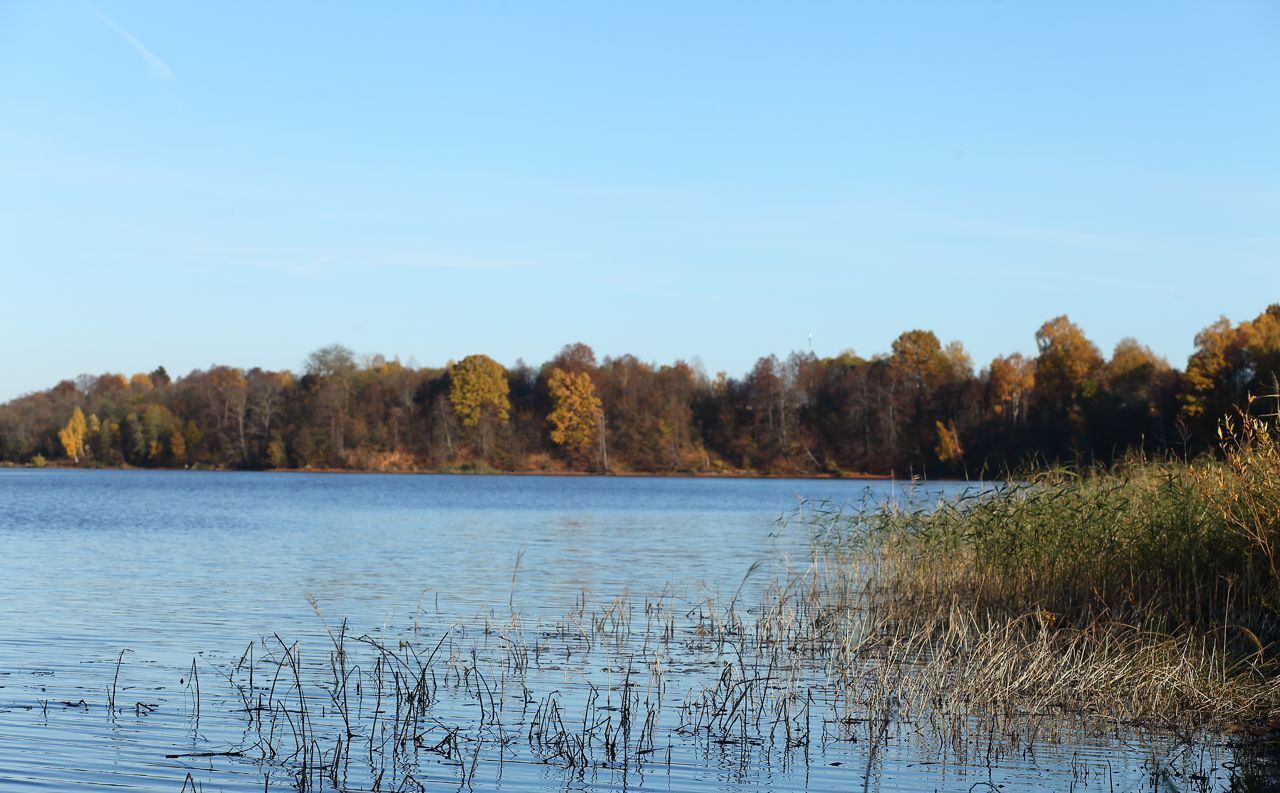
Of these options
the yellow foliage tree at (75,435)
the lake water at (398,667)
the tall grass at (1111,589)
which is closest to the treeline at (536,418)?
the yellow foliage tree at (75,435)

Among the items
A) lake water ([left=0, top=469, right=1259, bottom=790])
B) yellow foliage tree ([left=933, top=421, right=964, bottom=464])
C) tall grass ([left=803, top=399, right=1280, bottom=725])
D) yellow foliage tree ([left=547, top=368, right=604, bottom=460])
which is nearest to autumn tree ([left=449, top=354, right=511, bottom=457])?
yellow foliage tree ([left=547, top=368, right=604, bottom=460])

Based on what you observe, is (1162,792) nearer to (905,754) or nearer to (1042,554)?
(905,754)

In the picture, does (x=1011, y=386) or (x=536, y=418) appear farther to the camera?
(x=536, y=418)

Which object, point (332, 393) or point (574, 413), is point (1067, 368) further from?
point (332, 393)

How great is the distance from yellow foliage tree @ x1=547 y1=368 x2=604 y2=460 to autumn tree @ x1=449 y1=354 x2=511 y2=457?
184 inches

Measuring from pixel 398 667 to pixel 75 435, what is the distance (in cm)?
11836

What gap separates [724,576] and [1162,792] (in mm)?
15815

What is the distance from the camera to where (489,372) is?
115438mm

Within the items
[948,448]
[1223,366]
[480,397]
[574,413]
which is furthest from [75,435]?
[1223,366]

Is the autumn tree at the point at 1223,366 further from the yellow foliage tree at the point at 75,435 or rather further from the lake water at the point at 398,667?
the yellow foliage tree at the point at 75,435

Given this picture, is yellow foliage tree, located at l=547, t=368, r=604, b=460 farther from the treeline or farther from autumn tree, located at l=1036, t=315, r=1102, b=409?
autumn tree, located at l=1036, t=315, r=1102, b=409

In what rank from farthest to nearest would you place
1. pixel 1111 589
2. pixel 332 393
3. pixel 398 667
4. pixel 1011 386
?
pixel 332 393
pixel 1011 386
pixel 1111 589
pixel 398 667

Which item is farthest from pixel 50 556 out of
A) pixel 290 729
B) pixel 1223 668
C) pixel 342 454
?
pixel 342 454

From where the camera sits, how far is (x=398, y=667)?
1243 centimetres
